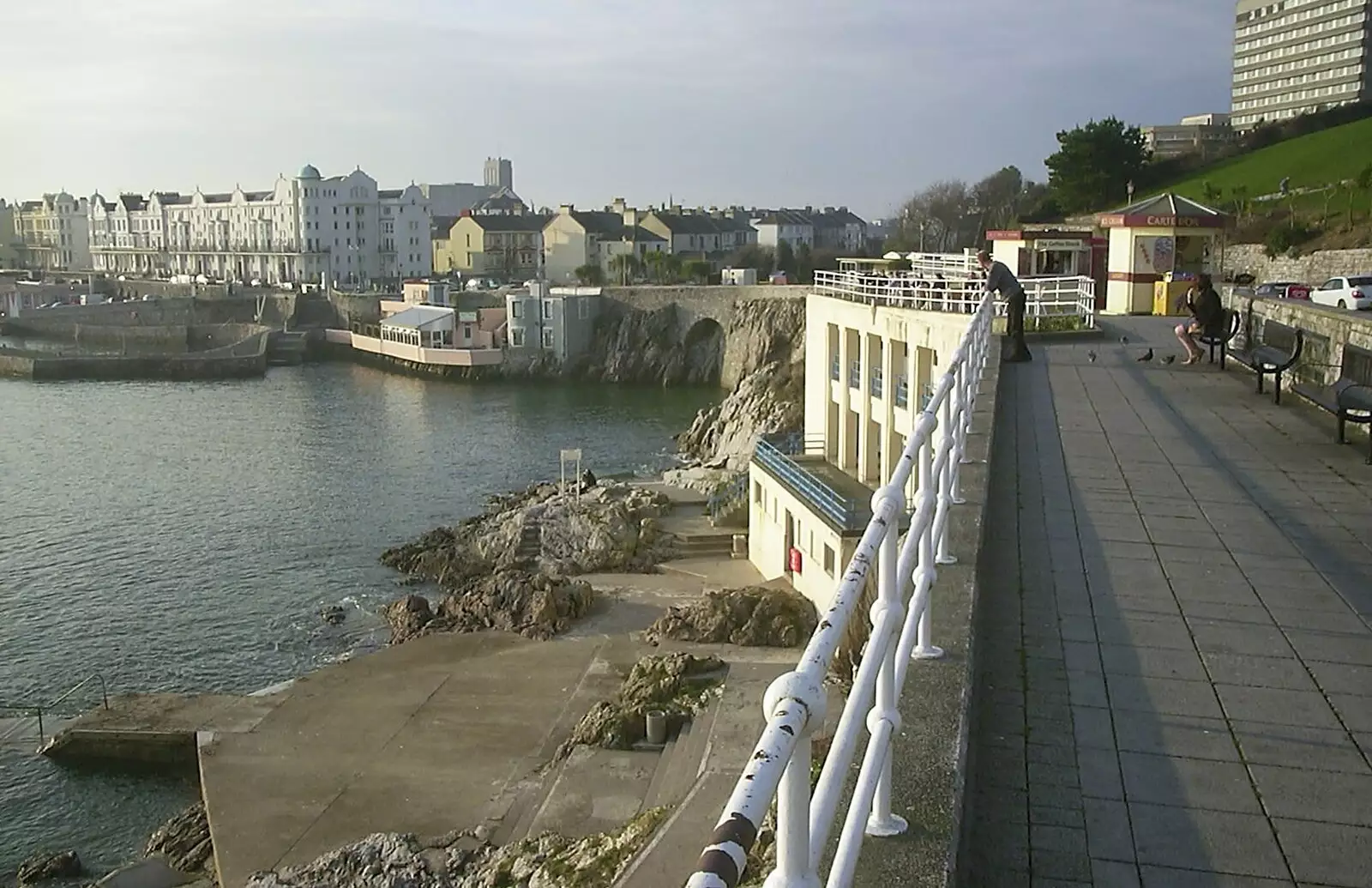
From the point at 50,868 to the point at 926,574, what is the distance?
14478 millimetres

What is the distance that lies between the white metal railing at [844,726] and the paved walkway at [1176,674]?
48cm

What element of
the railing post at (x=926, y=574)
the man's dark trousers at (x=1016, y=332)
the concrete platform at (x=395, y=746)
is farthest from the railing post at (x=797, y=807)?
the man's dark trousers at (x=1016, y=332)

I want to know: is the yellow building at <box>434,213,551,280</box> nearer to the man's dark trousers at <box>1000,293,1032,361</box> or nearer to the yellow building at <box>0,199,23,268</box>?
the yellow building at <box>0,199,23,268</box>

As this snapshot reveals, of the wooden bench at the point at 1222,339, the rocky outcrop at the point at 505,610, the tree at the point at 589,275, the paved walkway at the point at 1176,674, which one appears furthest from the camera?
the tree at the point at 589,275

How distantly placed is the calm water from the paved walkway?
541 inches

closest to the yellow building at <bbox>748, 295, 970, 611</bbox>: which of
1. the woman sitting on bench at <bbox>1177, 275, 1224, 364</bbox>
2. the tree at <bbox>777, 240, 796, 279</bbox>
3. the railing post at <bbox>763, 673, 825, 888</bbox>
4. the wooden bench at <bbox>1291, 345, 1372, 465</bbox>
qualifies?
the woman sitting on bench at <bbox>1177, 275, 1224, 364</bbox>

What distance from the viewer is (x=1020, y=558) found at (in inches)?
222

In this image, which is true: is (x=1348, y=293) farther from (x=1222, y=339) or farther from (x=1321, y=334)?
(x=1321, y=334)

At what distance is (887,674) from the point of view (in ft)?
9.25

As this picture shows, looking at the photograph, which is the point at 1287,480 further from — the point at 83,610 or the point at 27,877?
the point at 83,610

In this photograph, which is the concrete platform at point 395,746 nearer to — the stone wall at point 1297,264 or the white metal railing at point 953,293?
the white metal railing at point 953,293

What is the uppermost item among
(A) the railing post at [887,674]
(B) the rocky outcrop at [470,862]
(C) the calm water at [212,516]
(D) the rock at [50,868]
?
(A) the railing post at [887,674]

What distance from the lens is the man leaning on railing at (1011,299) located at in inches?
530

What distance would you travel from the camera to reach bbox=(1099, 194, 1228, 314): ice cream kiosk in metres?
24.5
